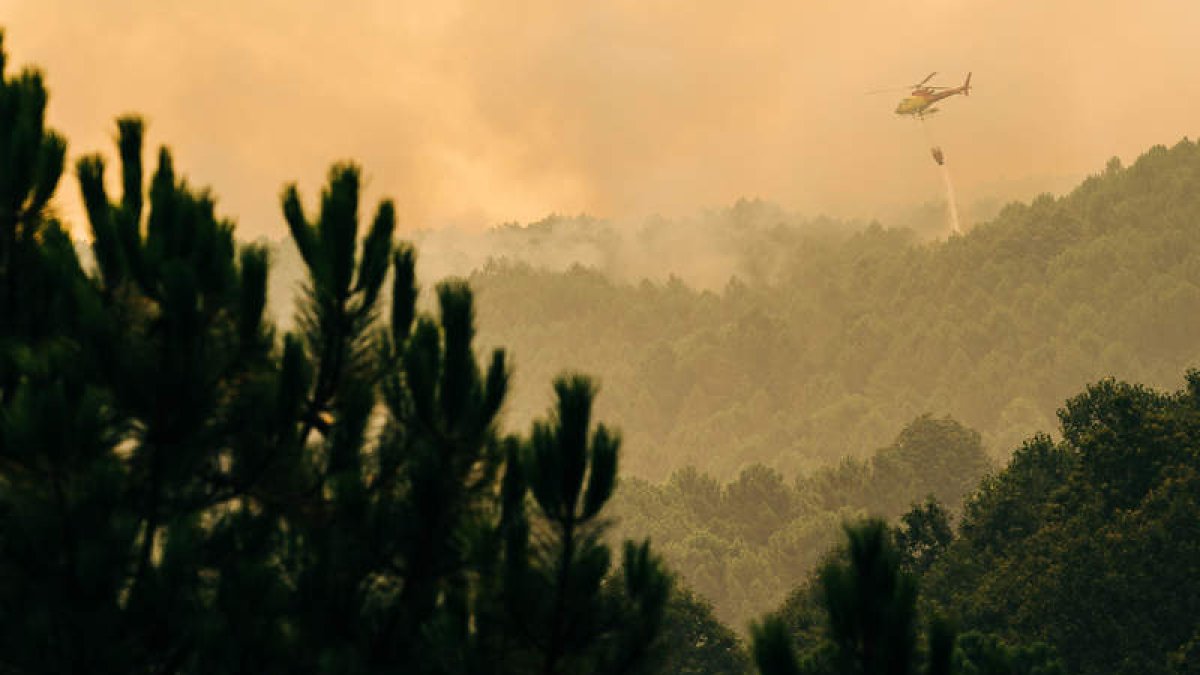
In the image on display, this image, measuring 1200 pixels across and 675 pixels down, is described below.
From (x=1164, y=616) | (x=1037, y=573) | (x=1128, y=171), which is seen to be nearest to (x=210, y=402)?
(x=1164, y=616)

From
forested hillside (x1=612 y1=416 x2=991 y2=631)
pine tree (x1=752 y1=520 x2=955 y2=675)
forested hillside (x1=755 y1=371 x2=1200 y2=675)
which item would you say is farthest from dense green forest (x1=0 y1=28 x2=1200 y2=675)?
forested hillside (x1=612 y1=416 x2=991 y2=631)

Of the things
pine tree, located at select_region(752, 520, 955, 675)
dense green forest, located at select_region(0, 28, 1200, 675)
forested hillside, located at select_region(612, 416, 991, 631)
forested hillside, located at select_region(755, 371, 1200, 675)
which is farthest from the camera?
forested hillside, located at select_region(612, 416, 991, 631)

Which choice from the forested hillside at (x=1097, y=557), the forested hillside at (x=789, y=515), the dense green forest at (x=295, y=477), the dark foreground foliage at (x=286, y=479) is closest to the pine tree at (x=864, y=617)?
the dense green forest at (x=295, y=477)

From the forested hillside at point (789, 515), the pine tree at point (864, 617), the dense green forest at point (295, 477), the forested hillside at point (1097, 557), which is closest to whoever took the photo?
the pine tree at point (864, 617)

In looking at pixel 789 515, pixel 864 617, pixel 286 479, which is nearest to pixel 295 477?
pixel 286 479

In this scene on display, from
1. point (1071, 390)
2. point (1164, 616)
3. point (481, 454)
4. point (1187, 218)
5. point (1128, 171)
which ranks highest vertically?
point (1128, 171)

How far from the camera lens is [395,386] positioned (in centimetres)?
645

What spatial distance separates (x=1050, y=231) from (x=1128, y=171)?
1421cm

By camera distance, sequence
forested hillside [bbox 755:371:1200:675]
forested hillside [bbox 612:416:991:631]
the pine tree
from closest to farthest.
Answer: the pine tree
forested hillside [bbox 755:371:1200:675]
forested hillside [bbox 612:416:991:631]

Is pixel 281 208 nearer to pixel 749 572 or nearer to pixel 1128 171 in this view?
pixel 749 572

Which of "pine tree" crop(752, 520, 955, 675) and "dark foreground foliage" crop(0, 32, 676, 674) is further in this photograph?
"dark foreground foliage" crop(0, 32, 676, 674)

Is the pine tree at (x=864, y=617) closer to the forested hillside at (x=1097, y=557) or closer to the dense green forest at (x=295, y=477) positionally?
the dense green forest at (x=295, y=477)

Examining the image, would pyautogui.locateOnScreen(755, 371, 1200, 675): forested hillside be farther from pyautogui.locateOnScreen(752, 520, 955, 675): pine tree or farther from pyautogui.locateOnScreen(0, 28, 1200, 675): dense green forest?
pyautogui.locateOnScreen(752, 520, 955, 675): pine tree

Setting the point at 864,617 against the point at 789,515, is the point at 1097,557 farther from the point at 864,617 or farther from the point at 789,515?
the point at 789,515
